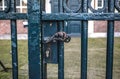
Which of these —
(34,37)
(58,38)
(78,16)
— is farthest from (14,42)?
(78,16)

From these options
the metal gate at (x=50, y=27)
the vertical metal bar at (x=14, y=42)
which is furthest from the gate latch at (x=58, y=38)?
the vertical metal bar at (x=14, y=42)

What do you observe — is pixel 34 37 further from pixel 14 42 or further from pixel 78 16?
pixel 78 16

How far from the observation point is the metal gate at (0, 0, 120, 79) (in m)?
1.87

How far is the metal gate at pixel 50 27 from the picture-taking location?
1867 mm

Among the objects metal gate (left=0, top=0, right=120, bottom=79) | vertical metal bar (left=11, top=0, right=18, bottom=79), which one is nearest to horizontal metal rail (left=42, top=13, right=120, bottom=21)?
metal gate (left=0, top=0, right=120, bottom=79)

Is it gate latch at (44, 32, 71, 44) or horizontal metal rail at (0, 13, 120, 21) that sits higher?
horizontal metal rail at (0, 13, 120, 21)

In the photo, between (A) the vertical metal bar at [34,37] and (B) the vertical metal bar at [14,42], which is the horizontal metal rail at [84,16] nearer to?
(A) the vertical metal bar at [34,37]

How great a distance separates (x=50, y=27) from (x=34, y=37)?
12 centimetres

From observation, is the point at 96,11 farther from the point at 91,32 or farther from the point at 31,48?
the point at 91,32

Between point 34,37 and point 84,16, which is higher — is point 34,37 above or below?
below

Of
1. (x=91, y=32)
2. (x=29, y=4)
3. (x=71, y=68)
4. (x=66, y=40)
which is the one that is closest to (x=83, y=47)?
(x=66, y=40)

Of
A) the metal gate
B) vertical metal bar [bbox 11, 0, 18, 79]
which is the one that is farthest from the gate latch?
vertical metal bar [bbox 11, 0, 18, 79]

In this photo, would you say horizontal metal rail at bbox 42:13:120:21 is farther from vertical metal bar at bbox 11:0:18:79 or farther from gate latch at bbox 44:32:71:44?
vertical metal bar at bbox 11:0:18:79

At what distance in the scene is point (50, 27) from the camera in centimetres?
194
